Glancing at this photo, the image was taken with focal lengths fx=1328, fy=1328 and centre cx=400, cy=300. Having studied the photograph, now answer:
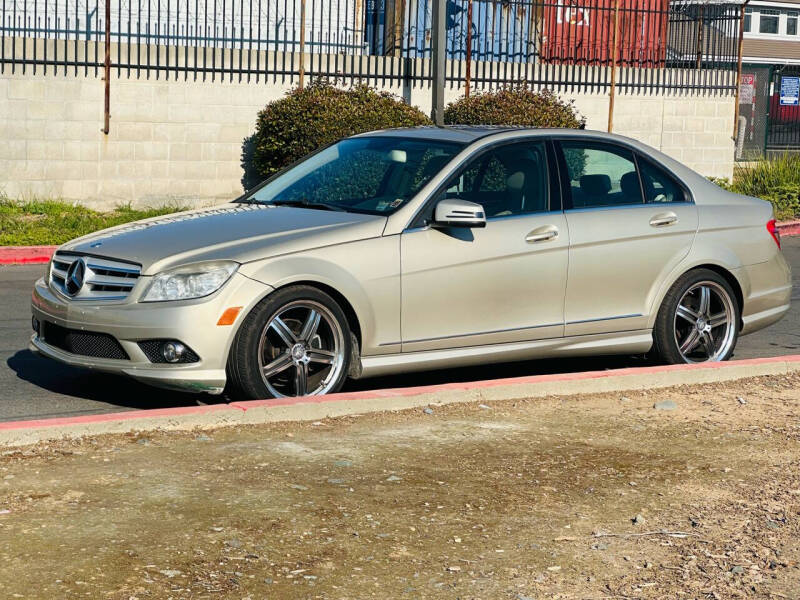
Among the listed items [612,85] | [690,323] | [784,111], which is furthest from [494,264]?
[784,111]

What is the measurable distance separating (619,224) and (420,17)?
52.1 ft

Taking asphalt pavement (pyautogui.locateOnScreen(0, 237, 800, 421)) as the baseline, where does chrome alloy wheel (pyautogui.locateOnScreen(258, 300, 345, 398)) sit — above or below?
above

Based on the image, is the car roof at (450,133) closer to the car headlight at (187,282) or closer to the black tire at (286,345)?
the black tire at (286,345)

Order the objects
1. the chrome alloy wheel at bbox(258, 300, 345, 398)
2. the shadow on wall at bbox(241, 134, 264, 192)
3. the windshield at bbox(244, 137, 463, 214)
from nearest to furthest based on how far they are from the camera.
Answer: the chrome alloy wheel at bbox(258, 300, 345, 398)
the windshield at bbox(244, 137, 463, 214)
the shadow on wall at bbox(241, 134, 264, 192)

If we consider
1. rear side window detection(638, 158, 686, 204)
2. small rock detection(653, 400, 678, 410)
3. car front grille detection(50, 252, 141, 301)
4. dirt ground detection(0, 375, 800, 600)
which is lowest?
small rock detection(653, 400, 678, 410)

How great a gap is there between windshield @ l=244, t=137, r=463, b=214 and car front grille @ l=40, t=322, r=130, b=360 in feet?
5.25

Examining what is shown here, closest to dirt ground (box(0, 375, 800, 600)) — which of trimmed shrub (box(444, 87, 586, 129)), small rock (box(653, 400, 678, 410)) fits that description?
small rock (box(653, 400, 678, 410))

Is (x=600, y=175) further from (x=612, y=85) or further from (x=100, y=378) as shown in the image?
(x=612, y=85)

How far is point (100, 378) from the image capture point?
8312mm

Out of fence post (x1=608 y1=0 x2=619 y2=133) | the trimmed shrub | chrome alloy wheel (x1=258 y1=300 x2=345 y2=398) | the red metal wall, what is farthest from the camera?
the red metal wall

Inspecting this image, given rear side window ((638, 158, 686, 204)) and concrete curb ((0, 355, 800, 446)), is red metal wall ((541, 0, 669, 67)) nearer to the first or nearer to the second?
rear side window ((638, 158, 686, 204))

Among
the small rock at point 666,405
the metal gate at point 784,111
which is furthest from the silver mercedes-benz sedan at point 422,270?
the metal gate at point 784,111

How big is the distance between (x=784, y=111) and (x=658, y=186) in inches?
1331

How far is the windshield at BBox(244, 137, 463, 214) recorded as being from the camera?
798 cm
